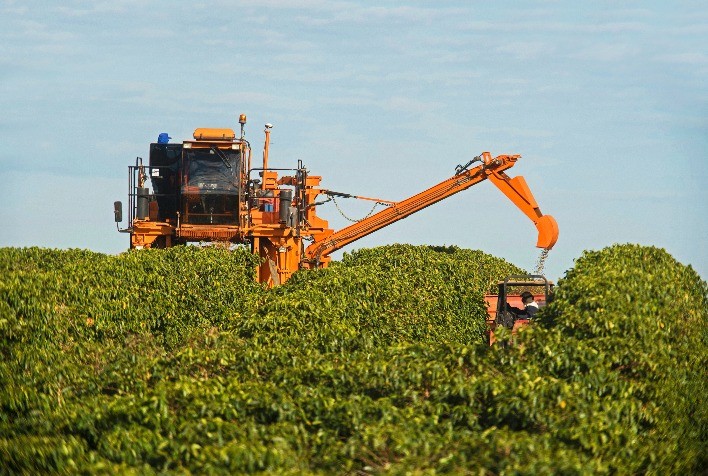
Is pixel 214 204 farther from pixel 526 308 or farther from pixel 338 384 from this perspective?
pixel 338 384

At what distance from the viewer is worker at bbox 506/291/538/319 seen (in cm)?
2245

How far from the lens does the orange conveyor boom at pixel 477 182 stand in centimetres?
3494

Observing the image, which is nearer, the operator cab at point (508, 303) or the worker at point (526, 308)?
the operator cab at point (508, 303)

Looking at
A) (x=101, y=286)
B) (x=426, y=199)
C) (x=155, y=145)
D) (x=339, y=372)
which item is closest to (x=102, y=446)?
(x=339, y=372)

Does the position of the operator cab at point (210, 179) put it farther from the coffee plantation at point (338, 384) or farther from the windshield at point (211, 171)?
the coffee plantation at point (338, 384)

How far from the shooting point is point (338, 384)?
13.6 metres

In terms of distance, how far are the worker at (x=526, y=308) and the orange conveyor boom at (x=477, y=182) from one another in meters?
11.1

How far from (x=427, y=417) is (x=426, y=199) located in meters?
23.1

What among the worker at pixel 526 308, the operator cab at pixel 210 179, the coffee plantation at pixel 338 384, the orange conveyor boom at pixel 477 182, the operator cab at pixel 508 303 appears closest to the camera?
the coffee plantation at pixel 338 384

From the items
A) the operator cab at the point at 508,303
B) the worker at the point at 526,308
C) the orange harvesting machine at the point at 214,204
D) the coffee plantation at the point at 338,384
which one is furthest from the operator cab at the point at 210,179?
the worker at the point at 526,308

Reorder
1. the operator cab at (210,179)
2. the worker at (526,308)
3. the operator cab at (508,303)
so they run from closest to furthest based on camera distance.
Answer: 1. the operator cab at (508,303)
2. the worker at (526,308)
3. the operator cab at (210,179)

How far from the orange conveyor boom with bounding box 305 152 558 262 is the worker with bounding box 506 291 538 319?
11125 millimetres

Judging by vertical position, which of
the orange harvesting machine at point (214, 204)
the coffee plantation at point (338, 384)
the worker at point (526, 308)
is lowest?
the coffee plantation at point (338, 384)

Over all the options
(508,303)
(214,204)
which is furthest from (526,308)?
(214,204)
